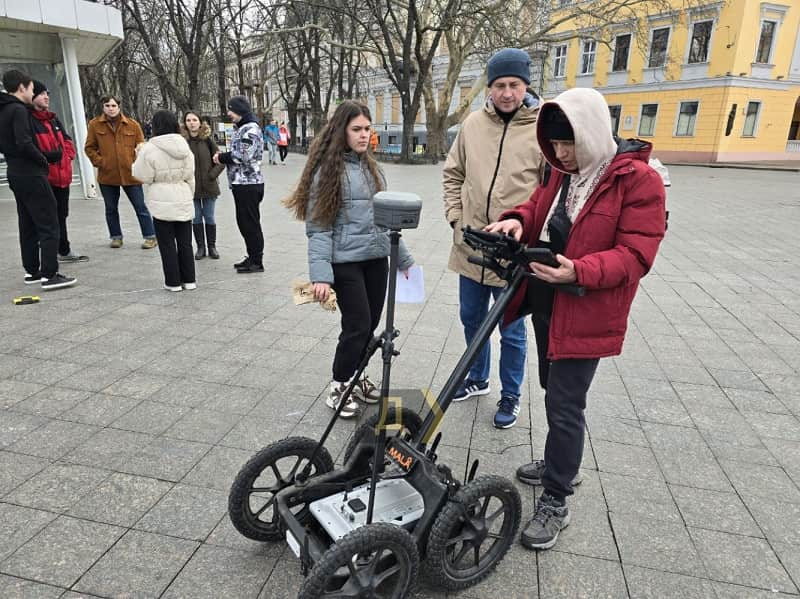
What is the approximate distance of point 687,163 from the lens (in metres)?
29.4

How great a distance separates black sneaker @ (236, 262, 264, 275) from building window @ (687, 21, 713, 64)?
30.6 metres

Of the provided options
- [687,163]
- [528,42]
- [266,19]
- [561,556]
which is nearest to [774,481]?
[561,556]

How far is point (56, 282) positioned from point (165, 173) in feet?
5.15

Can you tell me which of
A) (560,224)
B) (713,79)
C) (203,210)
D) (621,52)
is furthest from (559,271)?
(621,52)

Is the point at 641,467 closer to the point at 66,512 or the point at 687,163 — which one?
the point at 66,512

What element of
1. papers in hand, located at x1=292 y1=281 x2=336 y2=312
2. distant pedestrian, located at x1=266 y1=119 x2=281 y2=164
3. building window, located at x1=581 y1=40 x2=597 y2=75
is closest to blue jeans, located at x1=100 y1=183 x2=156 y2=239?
papers in hand, located at x1=292 y1=281 x2=336 y2=312

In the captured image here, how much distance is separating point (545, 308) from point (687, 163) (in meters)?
31.6

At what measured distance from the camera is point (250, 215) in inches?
247

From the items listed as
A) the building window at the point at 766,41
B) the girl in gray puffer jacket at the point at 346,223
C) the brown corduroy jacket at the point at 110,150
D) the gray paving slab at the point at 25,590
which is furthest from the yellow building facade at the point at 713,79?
the gray paving slab at the point at 25,590

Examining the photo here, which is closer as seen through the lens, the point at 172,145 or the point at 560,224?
the point at 560,224

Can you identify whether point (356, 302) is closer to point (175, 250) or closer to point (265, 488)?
point (265, 488)

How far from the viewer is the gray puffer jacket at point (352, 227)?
3.00 meters

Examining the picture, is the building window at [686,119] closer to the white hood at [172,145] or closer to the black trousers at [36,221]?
the white hood at [172,145]

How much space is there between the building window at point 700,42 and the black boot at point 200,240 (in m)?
30.6
